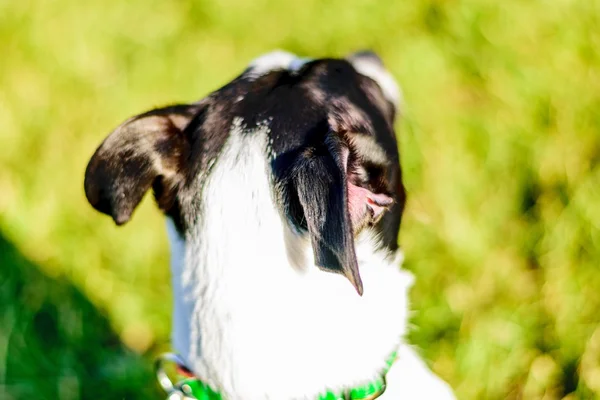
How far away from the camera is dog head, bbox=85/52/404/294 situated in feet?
4.69

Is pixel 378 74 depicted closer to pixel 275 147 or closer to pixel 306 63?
pixel 306 63

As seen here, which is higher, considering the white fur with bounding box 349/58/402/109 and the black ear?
the white fur with bounding box 349/58/402/109

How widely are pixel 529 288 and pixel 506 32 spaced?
134 centimetres

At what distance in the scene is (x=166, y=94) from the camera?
3.50 meters

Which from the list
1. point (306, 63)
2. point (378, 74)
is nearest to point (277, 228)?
point (306, 63)

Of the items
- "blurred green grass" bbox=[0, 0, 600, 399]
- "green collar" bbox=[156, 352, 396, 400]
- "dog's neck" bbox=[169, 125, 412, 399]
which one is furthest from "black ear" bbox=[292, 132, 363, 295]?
"blurred green grass" bbox=[0, 0, 600, 399]

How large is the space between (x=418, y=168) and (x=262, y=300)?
168 cm

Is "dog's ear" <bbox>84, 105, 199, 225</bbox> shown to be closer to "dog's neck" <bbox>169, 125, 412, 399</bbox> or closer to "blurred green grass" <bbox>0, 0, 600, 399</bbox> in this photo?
"dog's neck" <bbox>169, 125, 412, 399</bbox>

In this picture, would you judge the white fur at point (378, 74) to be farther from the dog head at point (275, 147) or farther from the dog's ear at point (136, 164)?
the dog's ear at point (136, 164)

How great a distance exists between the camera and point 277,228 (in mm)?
1411

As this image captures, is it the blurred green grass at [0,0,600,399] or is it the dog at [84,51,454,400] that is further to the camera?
the blurred green grass at [0,0,600,399]

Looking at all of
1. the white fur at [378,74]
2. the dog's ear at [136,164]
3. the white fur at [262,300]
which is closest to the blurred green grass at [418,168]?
the white fur at [378,74]

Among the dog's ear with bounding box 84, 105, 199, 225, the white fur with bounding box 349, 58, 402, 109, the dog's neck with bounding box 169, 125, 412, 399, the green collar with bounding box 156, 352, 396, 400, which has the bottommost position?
the green collar with bounding box 156, 352, 396, 400

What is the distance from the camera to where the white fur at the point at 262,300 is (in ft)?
4.59
